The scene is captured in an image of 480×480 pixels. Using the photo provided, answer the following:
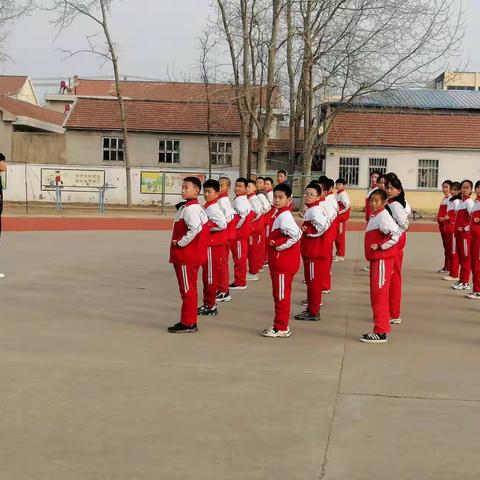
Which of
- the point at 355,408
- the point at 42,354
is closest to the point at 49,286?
the point at 42,354

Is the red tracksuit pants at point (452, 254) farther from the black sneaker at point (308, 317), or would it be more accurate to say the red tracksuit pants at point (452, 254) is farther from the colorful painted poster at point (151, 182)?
the colorful painted poster at point (151, 182)

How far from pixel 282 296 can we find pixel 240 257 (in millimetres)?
3503

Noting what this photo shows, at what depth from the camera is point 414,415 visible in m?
5.61

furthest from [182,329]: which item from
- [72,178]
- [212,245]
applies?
[72,178]

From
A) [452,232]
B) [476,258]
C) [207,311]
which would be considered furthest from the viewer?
[452,232]

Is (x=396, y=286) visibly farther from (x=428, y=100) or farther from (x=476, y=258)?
(x=428, y=100)

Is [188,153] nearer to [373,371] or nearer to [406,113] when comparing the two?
[406,113]

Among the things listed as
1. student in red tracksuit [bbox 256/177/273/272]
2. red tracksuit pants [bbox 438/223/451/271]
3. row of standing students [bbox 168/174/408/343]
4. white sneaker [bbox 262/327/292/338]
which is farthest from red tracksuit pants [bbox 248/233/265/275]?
white sneaker [bbox 262/327/292/338]

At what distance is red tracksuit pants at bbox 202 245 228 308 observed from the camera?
9.70 meters

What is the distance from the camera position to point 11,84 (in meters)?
64.8

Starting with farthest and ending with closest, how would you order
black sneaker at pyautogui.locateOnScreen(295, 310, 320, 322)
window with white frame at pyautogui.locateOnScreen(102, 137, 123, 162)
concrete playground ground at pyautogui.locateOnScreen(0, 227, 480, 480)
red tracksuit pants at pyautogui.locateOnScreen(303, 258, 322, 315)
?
1. window with white frame at pyautogui.locateOnScreen(102, 137, 123, 162)
2. black sneaker at pyautogui.locateOnScreen(295, 310, 320, 322)
3. red tracksuit pants at pyautogui.locateOnScreen(303, 258, 322, 315)
4. concrete playground ground at pyautogui.locateOnScreen(0, 227, 480, 480)

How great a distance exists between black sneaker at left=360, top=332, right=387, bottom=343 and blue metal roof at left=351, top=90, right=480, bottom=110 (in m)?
28.0

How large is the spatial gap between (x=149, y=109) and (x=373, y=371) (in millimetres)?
35536

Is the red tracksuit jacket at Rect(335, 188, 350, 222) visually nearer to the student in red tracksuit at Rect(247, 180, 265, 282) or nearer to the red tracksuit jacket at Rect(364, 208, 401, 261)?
the student in red tracksuit at Rect(247, 180, 265, 282)
